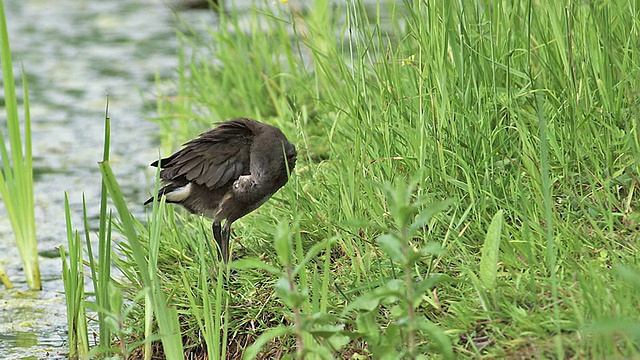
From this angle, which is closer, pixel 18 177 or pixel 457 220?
pixel 457 220

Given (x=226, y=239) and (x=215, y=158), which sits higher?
(x=215, y=158)

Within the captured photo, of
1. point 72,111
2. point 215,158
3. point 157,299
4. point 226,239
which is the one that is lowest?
point 72,111

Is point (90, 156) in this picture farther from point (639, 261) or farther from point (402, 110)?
point (639, 261)

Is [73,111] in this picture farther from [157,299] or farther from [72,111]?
[157,299]

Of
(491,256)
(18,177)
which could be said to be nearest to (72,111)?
(18,177)

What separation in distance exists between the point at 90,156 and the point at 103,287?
3.67m

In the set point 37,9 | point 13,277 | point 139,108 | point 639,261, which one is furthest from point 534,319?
point 37,9

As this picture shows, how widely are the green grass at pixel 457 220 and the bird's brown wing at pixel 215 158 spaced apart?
0.29 meters

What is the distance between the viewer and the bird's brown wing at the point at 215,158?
4012 millimetres

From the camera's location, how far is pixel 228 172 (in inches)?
159

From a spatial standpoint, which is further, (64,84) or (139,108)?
(64,84)

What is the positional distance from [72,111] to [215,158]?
4.02 metres

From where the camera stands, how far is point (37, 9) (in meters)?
10.9

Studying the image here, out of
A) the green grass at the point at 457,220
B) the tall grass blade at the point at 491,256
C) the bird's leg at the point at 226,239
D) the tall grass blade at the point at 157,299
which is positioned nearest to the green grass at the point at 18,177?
the green grass at the point at 457,220
